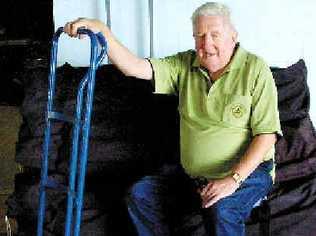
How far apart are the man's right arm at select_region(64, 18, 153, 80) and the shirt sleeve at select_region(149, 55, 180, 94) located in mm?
31

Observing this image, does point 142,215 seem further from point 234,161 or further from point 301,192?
point 301,192

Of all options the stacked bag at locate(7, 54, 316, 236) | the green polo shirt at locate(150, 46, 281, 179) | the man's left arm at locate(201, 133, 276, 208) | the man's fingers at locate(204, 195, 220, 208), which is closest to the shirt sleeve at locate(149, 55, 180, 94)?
the green polo shirt at locate(150, 46, 281, 179)

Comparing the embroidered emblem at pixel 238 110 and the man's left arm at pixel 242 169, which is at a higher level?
the embroidered emblem at pixel 238 110

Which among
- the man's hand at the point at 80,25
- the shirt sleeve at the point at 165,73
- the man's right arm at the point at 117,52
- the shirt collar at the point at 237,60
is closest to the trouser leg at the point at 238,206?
the shirt collar at the point at 237,60

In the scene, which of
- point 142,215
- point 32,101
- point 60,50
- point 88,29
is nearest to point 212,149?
point 142,215

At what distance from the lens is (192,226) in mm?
2367

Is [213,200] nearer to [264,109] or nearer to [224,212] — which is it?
[224,212]

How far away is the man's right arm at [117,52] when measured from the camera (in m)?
2.16

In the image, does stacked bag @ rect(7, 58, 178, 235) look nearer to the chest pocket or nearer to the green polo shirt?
the green polo shirt

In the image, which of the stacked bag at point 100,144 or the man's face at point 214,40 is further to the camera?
the stacked bag at point 100,144

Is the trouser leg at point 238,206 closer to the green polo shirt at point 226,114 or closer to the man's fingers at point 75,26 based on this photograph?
the green polo shirt at point 226,114

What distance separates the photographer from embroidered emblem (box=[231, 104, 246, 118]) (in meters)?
2.21

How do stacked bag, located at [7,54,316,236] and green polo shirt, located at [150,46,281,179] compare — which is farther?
stacked bag, located at [7,54,316,236]

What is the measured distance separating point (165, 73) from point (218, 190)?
24.1 inches
